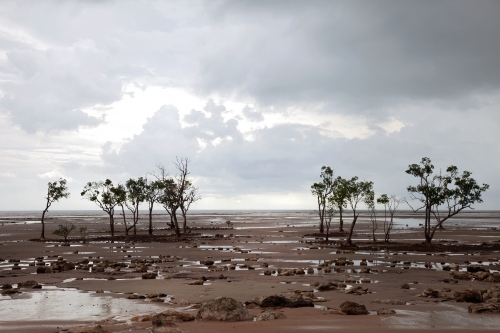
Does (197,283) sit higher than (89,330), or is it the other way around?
(89,330)

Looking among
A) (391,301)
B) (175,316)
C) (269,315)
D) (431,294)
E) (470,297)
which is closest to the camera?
(175,316)

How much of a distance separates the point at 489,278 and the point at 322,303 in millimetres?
11005

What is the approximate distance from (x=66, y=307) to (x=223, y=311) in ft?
20.5

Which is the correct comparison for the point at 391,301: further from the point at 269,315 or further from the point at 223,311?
the point at 223,311

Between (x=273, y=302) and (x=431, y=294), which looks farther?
(x=431, y=294)

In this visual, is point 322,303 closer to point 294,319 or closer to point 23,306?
point 294,319

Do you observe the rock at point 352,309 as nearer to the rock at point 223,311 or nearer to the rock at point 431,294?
the rock at point 223,311

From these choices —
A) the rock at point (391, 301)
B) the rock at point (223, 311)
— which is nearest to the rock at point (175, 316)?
the rock at point (223, 311)

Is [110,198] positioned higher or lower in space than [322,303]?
higher

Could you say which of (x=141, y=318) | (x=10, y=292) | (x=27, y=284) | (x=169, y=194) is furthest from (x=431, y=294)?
(x=169, y=194)

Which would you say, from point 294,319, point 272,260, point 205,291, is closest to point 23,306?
point 205,291

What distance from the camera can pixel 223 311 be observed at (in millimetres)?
12805

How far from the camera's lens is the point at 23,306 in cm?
1539

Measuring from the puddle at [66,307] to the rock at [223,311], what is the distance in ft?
7.57
